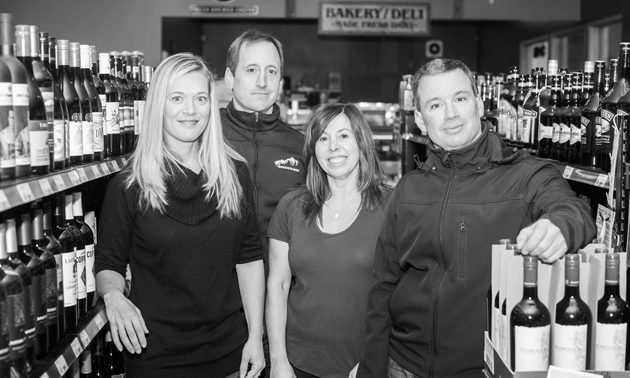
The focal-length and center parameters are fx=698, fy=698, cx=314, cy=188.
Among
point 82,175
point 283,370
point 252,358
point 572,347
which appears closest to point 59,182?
point 82,175

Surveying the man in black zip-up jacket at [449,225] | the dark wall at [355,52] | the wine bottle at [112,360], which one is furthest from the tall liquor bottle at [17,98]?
the dark wall at [355,52]

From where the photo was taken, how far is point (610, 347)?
166 cm

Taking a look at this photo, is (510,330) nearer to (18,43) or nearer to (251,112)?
(18,43)

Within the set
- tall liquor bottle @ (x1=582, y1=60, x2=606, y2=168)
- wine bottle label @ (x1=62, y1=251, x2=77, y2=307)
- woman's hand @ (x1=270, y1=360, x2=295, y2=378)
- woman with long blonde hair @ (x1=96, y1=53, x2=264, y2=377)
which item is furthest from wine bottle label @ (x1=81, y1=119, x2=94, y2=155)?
tall liquor bottle @ (x1=582, y1=60, x2=606, y2=168)

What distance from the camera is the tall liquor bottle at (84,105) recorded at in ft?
8.07

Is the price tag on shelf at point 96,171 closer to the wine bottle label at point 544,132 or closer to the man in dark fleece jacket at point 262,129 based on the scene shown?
the man in dark fleece jacket at point 262,129

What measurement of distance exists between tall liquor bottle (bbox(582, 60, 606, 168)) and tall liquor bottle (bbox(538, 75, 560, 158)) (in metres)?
0.26

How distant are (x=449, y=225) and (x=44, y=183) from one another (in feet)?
3.82

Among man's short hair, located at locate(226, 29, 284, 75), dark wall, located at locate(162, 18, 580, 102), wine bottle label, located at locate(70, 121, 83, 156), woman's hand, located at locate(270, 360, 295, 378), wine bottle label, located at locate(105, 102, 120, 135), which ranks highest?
dark wall, located at locate(162, 18, 580, 102)

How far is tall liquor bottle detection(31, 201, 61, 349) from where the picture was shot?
208cm

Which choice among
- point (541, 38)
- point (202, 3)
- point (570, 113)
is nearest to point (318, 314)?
point (570, 113)

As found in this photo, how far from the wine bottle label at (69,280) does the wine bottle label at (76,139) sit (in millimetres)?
343

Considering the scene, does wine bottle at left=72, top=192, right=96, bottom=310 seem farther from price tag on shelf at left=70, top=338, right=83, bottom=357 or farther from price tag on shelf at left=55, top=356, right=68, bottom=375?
price tag on shelf at left=55, top=356, right=68, bottom=375

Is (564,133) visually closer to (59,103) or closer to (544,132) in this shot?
(544,132)
